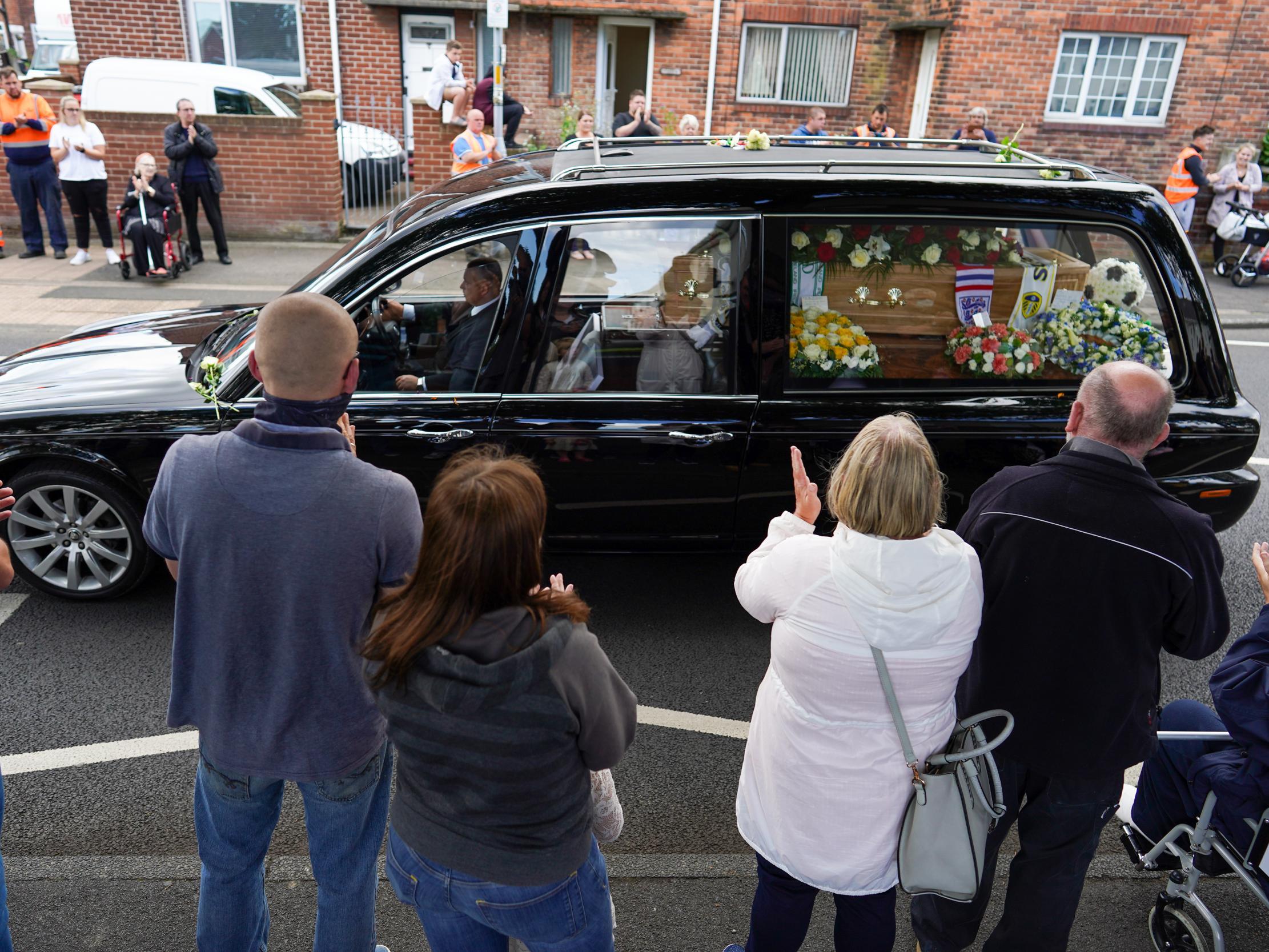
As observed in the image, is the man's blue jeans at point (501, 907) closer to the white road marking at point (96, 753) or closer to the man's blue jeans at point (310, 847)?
the man's blue jeans at point (310, 847)

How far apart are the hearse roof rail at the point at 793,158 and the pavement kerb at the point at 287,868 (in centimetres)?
263

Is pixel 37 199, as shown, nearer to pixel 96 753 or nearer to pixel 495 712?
pixel 96 753

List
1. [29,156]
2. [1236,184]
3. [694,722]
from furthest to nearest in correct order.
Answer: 1. [1236,184]
2. [29,156]
3. [694,722]

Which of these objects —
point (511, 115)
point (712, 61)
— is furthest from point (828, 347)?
point (712, 61)

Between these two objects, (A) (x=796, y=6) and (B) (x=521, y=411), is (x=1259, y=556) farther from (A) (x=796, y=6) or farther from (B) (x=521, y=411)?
(A) (x=796, y=6)

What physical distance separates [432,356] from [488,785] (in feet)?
8.64

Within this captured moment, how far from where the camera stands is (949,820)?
90.7 inches

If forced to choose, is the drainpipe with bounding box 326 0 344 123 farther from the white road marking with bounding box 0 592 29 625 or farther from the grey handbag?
the grey handbag

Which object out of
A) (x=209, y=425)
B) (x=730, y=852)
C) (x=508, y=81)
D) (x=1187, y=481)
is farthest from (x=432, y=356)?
(x=508, y=81)

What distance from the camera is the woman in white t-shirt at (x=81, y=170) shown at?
1105 cm

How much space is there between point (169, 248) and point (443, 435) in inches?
329

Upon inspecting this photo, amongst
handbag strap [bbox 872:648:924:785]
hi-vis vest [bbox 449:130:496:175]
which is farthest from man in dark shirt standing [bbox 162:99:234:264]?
handbag strap [bbox 872:648:924:785]

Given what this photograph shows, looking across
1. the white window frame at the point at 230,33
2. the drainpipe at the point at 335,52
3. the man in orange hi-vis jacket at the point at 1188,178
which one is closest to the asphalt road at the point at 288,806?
the man in orange hi-vis jacket at the point at 1188,178

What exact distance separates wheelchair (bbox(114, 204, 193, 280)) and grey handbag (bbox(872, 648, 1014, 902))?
35.0 feet
